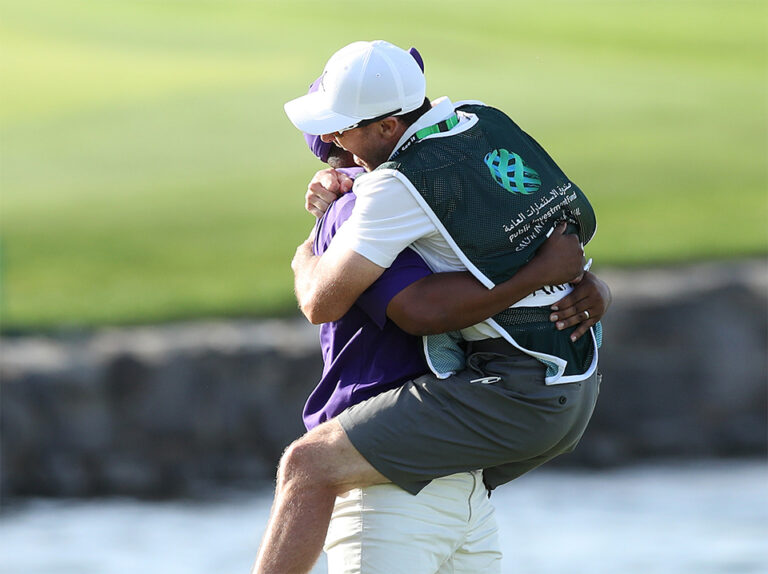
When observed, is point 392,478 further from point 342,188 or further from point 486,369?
point 342,188

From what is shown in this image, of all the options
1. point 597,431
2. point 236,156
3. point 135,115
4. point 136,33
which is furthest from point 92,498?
point 136,33

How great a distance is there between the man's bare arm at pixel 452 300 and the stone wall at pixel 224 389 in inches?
209

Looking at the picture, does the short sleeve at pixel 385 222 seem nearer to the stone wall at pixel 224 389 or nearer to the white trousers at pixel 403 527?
the white trousers at pixel 403 527

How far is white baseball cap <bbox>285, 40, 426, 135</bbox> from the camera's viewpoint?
128 inches

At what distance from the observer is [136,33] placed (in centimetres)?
1619

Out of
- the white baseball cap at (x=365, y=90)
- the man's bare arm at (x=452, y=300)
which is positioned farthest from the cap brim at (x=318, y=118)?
the man's bare arm at (x=452, y=300)

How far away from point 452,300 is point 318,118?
0.53 meters

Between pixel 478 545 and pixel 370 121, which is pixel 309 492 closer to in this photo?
pixel 478 545

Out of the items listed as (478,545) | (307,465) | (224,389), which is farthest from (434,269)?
(224,389)

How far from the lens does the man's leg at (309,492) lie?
10.7 ft

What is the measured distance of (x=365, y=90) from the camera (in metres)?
3.26

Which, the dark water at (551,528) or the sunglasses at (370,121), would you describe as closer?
the sunglasses at (370,121)

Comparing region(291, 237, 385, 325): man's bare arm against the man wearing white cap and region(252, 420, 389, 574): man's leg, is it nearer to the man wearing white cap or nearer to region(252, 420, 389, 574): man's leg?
the man wearing white cap

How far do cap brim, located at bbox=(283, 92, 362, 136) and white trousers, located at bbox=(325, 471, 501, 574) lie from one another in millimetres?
844
